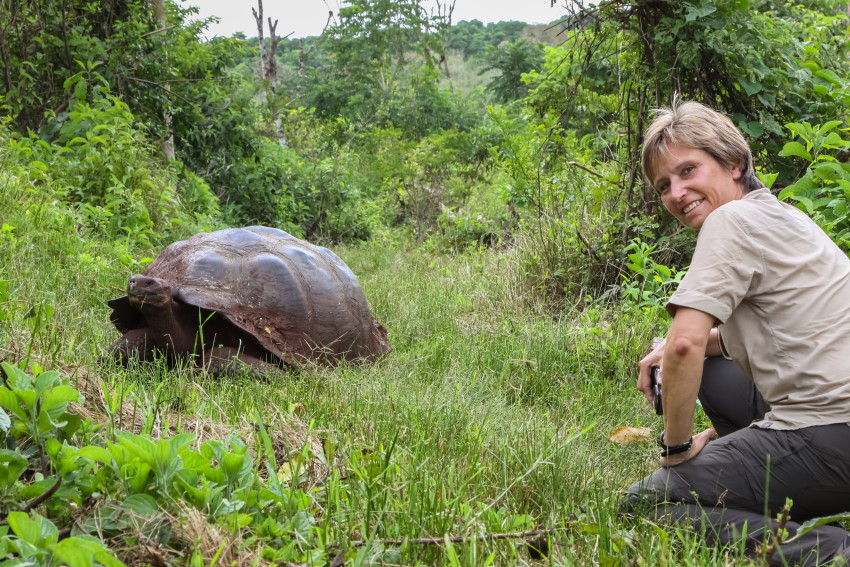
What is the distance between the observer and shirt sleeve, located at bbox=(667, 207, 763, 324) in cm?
223

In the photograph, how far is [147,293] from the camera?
3689mm

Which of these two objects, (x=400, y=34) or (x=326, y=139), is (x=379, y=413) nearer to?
(x=326, y=139)

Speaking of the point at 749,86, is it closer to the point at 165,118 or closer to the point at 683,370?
the point at 683,370

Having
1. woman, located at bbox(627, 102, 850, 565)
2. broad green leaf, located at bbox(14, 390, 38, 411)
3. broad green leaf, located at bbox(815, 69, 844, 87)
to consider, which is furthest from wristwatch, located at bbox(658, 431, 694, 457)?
broad green leaf, located at bbox(815, 69, 844, 87)

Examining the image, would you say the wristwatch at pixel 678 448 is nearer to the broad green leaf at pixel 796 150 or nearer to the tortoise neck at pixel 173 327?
the tortoise neck at pixel 173 327

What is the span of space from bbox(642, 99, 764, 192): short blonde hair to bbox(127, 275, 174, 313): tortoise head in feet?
7.86

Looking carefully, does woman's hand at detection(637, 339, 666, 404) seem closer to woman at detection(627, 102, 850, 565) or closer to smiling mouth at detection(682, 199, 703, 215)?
woman at detection(627, 102, 850, 565)

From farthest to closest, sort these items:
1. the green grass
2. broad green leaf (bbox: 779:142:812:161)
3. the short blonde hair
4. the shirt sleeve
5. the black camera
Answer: broad green leaf (bbox: 779:142:812:161) < the black camera < the short blonde hair < the shirt sleeve < the green grass

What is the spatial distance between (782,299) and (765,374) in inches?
9.6

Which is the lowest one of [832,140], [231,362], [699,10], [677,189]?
[231,362]

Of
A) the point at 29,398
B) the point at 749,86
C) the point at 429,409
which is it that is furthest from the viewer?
the point at 749,86

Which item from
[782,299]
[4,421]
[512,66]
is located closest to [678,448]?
[782,299]

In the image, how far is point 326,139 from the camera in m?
17.5

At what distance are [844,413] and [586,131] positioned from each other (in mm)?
6330
